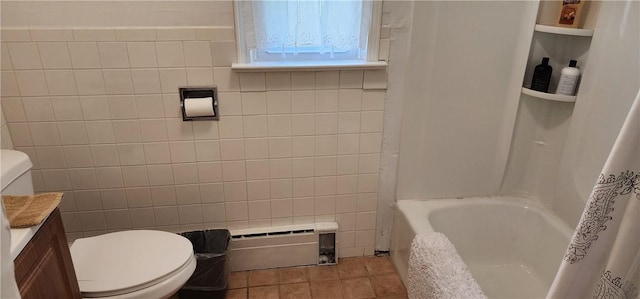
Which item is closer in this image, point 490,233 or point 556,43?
point 556,43

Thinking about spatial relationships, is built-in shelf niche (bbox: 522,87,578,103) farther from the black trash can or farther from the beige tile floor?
the black trash can

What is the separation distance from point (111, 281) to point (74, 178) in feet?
2.09

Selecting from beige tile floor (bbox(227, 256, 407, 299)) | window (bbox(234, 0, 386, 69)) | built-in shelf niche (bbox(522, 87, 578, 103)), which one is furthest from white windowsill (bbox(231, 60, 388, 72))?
beige tile floor (bbox(227, 256, 407, 299))

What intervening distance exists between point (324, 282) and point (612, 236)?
1.49 metres

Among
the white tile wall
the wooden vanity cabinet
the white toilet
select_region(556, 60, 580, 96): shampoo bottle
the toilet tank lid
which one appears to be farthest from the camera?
select_region(556, 60, 580, 96): shampoo bottle

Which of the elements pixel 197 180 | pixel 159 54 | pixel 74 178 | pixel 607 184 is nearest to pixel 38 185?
pixel 74 178

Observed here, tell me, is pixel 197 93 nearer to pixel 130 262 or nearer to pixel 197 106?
pixel 197 106

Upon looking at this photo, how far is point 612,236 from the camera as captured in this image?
0.81 meters

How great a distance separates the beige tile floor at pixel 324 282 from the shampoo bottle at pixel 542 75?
1162 millimetres

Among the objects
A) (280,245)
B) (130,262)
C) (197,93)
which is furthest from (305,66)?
(130,262)

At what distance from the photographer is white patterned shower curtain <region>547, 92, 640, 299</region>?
2.48 ft

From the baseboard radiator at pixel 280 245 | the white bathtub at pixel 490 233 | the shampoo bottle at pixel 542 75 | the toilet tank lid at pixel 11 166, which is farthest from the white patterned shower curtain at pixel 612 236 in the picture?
the toilet tank lid at pixel 11 166

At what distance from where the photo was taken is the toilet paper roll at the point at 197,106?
175 centimetres

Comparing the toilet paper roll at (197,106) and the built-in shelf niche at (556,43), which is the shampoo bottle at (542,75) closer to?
the built-in shelf niche at (556,43)
